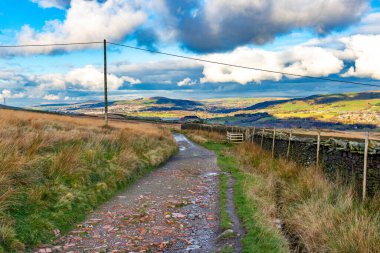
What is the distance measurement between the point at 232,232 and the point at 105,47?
996 inches

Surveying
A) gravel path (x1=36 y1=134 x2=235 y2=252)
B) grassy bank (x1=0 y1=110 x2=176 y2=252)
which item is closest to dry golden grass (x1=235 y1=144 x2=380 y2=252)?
gravel path (x1=36 y1=134 x2=235 y2=252)

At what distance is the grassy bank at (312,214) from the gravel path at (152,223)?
3.14 ft

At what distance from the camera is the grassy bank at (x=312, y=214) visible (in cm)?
589

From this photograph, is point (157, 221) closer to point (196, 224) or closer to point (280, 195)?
point (196, 224)

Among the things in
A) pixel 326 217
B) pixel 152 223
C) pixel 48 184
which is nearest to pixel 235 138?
pixel 48 184

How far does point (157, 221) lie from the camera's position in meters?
7.96

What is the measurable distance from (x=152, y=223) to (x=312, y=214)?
356cm

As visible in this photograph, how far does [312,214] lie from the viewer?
728cm

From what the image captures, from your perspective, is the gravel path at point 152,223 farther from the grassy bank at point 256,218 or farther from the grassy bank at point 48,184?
the grassy bank at point 256,218

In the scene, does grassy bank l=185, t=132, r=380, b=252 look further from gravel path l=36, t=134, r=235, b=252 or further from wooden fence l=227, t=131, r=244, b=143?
wooden fence l=227, t=131, r=244, b=143

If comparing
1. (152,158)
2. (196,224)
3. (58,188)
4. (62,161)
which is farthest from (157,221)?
(152,158)

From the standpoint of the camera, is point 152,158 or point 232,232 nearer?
point 232,232

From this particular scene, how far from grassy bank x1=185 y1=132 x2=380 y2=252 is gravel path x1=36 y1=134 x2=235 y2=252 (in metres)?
0.96

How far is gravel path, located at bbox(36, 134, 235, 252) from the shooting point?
6.40 metres
